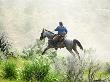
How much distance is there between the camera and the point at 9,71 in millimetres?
17734

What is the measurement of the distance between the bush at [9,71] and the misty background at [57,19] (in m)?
35.0

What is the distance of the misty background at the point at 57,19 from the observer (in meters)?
57.8

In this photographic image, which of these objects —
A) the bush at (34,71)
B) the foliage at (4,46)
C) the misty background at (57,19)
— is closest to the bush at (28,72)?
the bush at (34,71)

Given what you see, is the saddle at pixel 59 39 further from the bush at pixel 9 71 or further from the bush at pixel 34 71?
the bush at pixel 34 71

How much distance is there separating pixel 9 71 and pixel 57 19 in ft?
158

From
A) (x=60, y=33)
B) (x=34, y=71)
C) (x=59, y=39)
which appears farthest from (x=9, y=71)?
(x=59, y=39)

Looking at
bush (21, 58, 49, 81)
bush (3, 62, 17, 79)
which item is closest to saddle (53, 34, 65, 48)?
bush (3, 62, 17, 79)

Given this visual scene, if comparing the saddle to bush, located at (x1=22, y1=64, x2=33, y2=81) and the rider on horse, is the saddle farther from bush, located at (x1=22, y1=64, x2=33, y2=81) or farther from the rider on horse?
bush, located at (x1=22, y1=64, x2=33, y2=81)

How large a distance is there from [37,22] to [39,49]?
31.7 m

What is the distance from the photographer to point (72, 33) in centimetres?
6169

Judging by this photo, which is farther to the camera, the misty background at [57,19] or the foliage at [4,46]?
the misty background at [57,19]

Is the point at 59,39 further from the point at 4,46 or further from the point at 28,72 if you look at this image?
the point at 28,72

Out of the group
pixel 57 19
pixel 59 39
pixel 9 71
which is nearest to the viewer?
A: pixel 9 71

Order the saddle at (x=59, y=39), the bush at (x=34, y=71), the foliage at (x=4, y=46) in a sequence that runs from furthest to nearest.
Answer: the saddle at (x=59, y=39) < the foliage at (x=4, y=46) < the bush at (x=34, y=71)
